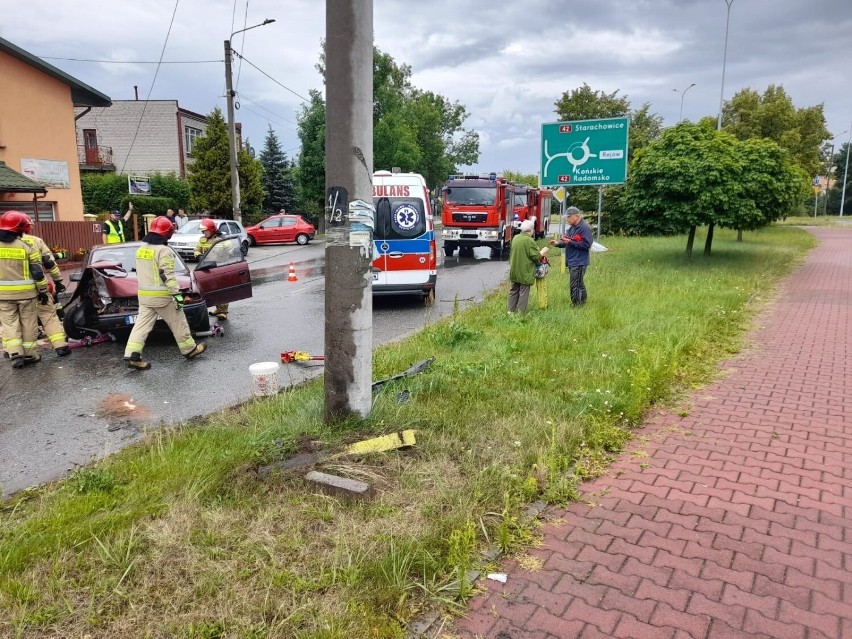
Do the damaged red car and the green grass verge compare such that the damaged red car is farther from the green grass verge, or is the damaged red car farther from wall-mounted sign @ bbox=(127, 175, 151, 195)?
wall-mounted sign @ bbox=(127, 175, 151, 195)

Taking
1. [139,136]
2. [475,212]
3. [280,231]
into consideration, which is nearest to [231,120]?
[280,231]

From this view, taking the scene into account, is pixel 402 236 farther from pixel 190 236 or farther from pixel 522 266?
pixel 190 236

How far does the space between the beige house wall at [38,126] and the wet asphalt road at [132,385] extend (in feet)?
43.9

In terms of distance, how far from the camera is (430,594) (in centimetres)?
293

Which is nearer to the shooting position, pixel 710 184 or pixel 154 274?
pixel 154 274

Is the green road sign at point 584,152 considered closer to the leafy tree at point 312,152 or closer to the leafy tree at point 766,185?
the leafy tree at point 766,185

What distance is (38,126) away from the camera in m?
20.8

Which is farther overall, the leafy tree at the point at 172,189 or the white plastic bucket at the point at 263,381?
the leafy tree at the point at 172,189

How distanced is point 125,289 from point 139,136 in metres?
40.8

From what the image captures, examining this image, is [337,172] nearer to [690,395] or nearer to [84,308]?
[690,395]

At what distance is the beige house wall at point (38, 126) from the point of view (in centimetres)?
1961

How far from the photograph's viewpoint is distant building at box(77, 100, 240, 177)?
141 ft

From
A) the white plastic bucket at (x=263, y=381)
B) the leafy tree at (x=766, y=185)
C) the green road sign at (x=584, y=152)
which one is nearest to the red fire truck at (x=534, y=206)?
the green road sign at (x=584, y=152)

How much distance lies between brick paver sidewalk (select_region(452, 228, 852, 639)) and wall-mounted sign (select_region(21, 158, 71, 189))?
2204cm
